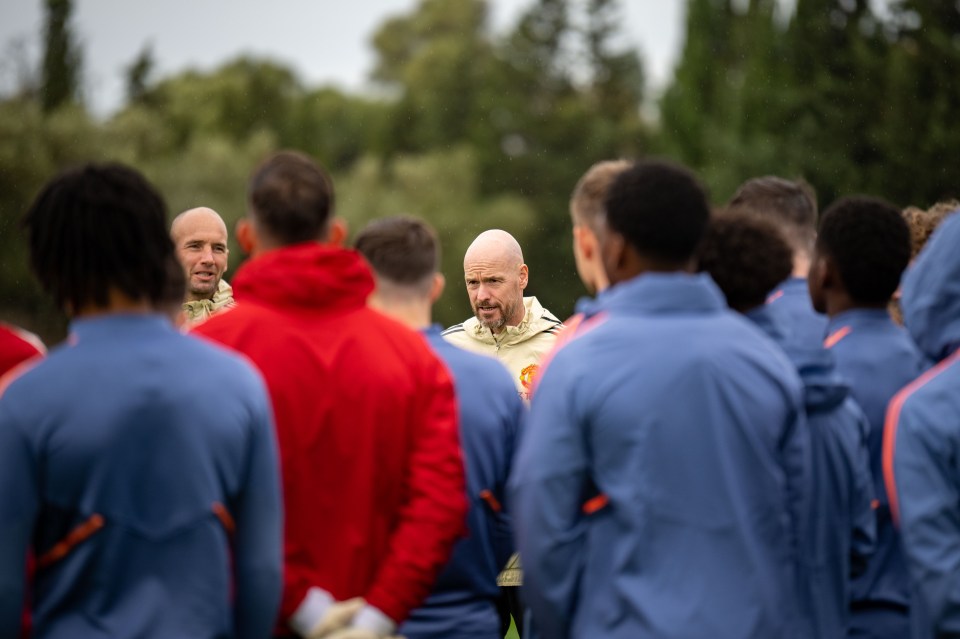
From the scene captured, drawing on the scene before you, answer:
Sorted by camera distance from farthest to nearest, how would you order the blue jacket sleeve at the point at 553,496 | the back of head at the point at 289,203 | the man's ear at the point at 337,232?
the man's ear at the point at 337,232 < the back of head at the point at 289,203 < the blue jacket sleeve at the point at 553,496

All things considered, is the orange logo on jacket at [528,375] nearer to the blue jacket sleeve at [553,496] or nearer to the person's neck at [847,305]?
the person's neck at [847,305]

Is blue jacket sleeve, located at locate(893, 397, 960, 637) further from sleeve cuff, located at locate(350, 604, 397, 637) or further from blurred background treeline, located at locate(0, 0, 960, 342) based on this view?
blurred background treeline, located at locate(0, 0, 960, 342)

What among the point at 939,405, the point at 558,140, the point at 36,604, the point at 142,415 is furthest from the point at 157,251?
the point at 558,140

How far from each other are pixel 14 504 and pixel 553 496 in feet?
4.51

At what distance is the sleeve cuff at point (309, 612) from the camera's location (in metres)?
4.02

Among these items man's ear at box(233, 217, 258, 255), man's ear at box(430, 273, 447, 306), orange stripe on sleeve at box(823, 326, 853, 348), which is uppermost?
man's ear at box(233, 217, 258, 255)

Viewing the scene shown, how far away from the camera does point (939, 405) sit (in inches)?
166

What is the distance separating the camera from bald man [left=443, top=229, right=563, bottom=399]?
8.07 meters

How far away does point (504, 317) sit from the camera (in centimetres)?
812

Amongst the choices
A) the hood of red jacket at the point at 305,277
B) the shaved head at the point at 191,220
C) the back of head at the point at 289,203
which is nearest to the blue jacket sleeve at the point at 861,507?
the hood of red jacket at the point at 305,277

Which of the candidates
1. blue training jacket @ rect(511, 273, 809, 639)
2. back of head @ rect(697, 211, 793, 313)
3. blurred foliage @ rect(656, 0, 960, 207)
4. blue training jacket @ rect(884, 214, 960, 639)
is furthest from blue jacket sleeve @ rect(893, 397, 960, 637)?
blurred foliage @ rect(656, 0, 960, 207)

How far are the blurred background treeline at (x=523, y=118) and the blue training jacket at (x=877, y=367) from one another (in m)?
21.0

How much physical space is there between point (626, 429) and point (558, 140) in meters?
68.4

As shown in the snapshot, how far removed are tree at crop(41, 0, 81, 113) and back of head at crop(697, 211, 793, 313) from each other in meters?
53.0
